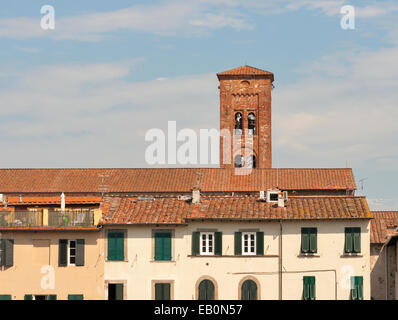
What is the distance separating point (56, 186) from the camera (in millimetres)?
69500

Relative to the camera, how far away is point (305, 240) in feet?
134

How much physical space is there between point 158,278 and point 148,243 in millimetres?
1951

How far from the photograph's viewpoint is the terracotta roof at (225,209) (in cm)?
4119

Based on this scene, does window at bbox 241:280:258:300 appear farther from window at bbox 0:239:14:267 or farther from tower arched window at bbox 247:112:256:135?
tower arched window at bbox 247:112:256:135

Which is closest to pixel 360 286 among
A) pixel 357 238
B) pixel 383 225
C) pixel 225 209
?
pixel 357 238

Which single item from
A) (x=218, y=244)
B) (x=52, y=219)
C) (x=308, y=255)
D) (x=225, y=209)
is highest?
(x=225, y=209)

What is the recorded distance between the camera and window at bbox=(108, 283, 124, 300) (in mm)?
40688

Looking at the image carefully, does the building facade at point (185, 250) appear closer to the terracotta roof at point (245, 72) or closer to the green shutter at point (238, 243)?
the green shutter at point (238, 243)

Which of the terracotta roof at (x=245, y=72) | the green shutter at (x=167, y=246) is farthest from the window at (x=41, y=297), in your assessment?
the terracotta roof at (x=245, y=72)

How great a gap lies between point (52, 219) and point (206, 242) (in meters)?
8.40

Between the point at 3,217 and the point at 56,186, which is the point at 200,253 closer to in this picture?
the point at 3,217

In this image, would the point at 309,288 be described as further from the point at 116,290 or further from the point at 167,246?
the point at 116,290

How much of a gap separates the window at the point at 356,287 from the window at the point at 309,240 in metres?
2.58

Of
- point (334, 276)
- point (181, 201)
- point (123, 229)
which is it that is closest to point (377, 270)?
point (334, 276)
